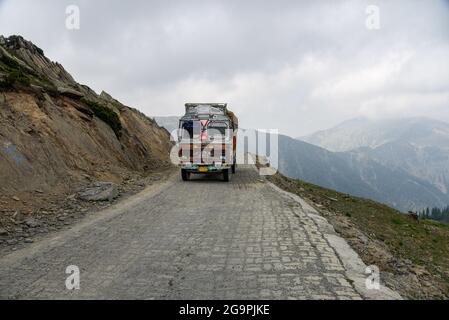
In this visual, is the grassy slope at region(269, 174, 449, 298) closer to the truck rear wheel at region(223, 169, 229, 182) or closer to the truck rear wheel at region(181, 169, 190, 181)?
the truck rear wheel at region(223, 169, 229, 182)

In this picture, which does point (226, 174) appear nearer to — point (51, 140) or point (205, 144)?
point (205, 144)

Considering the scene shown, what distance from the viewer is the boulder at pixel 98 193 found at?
506 inches

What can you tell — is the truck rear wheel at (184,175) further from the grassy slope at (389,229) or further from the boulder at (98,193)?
the boulder at (98,193)

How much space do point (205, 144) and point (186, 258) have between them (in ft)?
38.9

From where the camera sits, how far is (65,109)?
63.1ft

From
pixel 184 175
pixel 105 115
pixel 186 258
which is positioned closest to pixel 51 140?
pixel 184 175

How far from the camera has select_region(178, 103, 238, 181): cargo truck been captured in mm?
18609

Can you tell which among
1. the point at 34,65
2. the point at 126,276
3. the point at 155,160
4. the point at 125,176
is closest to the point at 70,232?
the point at 126,276

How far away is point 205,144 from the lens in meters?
18.7

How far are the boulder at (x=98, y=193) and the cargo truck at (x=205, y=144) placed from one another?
17.4 feet

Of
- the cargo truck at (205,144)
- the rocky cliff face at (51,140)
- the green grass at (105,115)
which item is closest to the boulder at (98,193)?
the rocky cliff face at (51,140)
